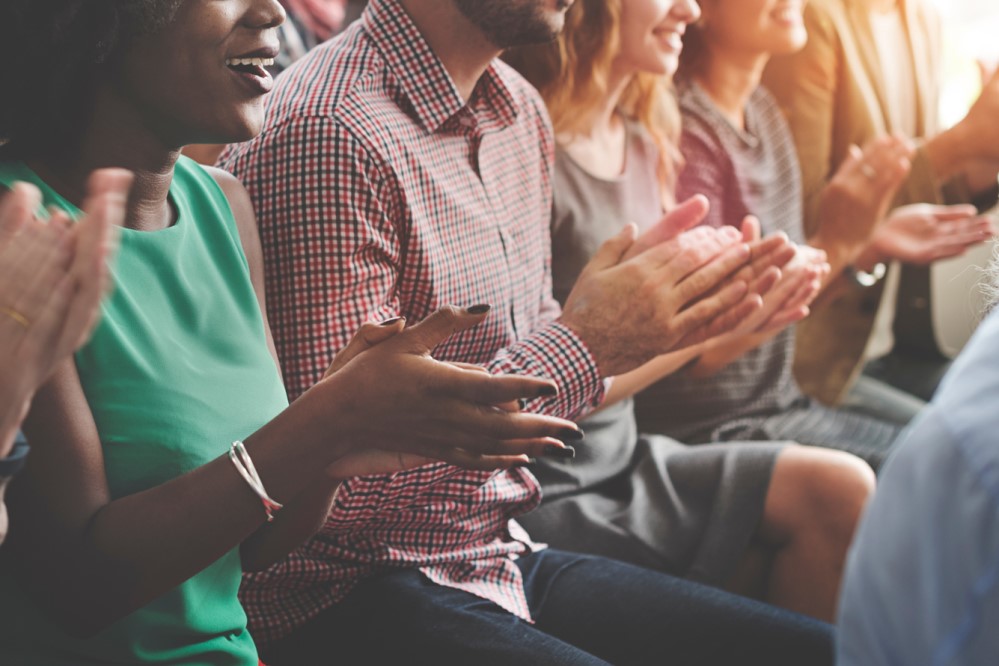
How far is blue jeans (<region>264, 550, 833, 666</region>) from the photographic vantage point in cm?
96

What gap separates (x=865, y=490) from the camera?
1.31 meters

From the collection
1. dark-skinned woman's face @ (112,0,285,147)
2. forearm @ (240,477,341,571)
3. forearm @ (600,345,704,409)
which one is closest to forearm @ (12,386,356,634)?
forearm @ (240,477,341,571)

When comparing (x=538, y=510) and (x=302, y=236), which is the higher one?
(x=302, y=236)

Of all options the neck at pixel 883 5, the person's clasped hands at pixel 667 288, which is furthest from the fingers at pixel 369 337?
the neck at pixel 883 5

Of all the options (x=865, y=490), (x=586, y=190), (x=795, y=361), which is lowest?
(x=795, y=361)

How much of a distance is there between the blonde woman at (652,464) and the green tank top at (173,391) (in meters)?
0.54

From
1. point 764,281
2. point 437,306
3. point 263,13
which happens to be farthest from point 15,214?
point 764,281

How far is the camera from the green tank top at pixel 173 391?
0.75 metres

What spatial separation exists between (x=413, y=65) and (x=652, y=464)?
0.59 metres

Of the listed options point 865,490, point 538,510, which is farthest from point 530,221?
point 865,490

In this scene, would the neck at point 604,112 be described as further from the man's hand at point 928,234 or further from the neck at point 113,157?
the neck at point 113,157

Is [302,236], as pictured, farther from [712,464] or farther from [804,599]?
[804,599]

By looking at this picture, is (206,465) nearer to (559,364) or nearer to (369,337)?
(369,337)

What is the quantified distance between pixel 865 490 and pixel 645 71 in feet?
2.07
